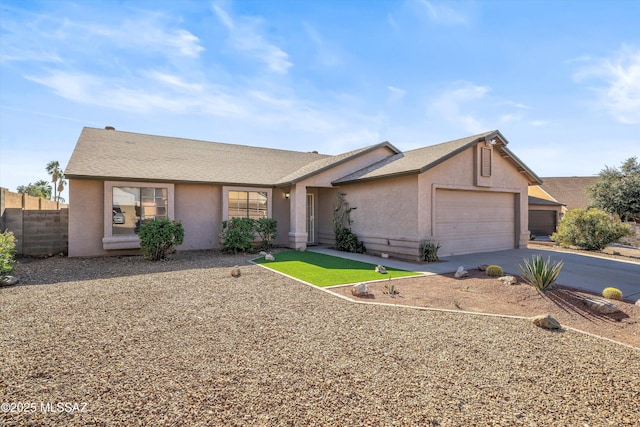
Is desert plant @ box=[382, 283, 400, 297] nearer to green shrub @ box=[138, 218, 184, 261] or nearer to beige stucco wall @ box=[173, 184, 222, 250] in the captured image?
green shrub @ box=[138, 218, 184, 261]

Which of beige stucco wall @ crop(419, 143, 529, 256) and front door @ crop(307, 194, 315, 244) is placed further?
front door @ crop(307, 194, 315, 244)

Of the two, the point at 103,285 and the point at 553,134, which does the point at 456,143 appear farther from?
the point at 103,285

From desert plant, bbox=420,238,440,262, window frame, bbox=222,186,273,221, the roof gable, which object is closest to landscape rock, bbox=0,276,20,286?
window frame, bbox=222,186,273,221

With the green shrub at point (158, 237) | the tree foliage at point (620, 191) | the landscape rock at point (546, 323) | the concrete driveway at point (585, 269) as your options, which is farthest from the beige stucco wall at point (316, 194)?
the tree foliage at point (620, 191)

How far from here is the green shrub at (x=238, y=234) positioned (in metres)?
12.4

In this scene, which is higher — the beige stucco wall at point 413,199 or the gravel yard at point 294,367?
the beige stucco wall at point 413,199

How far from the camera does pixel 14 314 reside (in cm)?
524

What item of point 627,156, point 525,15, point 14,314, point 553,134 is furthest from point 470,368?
point 627,156

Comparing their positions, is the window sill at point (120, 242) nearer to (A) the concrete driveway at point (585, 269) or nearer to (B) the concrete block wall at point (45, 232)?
(B) the concrete block wall at point (45, 232)

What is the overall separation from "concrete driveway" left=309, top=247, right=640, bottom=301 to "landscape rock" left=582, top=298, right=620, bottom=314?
1330mm

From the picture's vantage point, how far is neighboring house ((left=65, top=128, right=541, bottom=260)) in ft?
37.1

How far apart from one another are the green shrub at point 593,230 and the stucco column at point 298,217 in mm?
12548

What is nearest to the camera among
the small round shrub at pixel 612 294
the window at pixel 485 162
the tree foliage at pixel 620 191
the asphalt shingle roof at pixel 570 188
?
the small round shrub at pixel 612 294

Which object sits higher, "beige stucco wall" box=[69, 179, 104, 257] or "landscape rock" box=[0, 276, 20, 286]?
"beige stucco wall" box=[69, 179, 104, 257]
